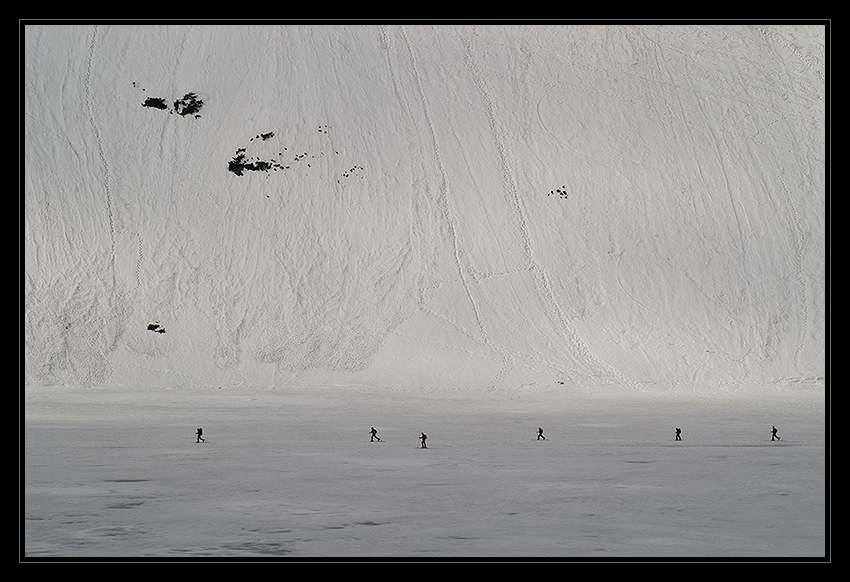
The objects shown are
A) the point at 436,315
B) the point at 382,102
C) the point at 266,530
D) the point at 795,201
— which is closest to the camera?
the point at 266,530

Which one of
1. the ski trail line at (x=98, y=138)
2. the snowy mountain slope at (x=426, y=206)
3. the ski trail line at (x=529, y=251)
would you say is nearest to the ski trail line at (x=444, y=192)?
the snowy mountain slope at (x=426, y=206)

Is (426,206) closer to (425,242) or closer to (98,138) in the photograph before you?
(425,242)

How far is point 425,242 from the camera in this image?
140ft

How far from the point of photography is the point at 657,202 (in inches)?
Result: 1770

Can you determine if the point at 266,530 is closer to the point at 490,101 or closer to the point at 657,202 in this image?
the point at 657,202

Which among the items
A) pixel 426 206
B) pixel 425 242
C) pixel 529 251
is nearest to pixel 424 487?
pixel 425 242

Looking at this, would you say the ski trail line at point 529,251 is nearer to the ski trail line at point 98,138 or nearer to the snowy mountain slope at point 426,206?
the snowy mountain slope at point 426,206

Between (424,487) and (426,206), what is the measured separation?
30.3 meters

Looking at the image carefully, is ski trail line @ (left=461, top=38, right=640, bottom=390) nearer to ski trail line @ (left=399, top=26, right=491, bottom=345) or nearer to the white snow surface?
the white snow surface

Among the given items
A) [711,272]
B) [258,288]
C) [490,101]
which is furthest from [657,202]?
[258,288]

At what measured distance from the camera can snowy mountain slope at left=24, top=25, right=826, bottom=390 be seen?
125 ft

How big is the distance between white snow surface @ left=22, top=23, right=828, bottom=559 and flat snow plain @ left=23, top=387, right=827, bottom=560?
36 centimetres

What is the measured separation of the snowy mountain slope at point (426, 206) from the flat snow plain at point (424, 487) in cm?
1165

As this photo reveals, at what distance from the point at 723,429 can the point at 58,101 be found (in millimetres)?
38255
